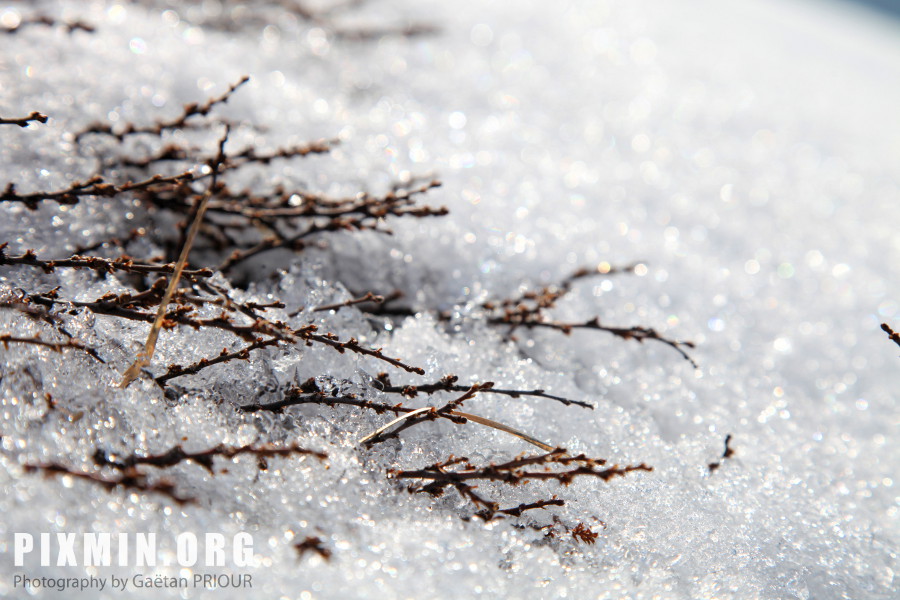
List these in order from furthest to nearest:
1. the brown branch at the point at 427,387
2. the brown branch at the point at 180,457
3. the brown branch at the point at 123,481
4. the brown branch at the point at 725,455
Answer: the brown branch at the point at 725,455 < the brown branch at the point at 427,387 < the brown branch at the point at 180,457 < the brown branch at the point at 123,481

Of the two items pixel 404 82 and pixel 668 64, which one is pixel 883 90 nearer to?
pixel 668 64

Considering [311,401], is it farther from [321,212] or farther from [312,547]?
[321,212]

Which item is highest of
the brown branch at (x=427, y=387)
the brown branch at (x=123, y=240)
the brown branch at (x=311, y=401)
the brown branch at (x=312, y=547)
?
the brown branch at (x=427, y=387)

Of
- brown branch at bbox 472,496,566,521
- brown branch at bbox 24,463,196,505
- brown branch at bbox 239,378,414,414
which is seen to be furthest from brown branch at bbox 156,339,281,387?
brown branch at bbox 472,496,566,521

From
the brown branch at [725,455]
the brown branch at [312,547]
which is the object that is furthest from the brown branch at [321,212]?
the brown branch at [725,455]

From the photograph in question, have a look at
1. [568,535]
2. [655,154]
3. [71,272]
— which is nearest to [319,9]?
[655,154]

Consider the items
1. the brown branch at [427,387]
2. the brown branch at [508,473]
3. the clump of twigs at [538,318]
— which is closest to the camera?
the brown branch at [508,473]

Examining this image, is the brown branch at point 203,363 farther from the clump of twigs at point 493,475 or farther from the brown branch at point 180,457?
the clump of twigs at point 493,475

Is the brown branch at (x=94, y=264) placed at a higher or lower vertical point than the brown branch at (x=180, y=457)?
higher
